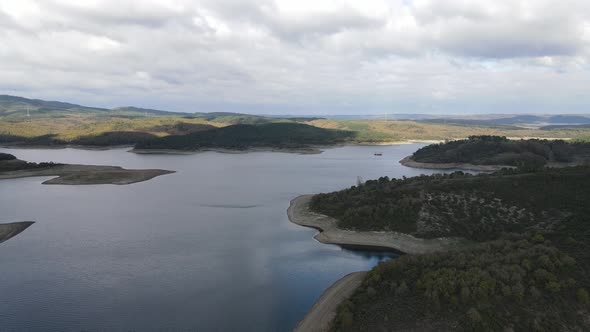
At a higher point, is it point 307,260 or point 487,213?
point 487,213

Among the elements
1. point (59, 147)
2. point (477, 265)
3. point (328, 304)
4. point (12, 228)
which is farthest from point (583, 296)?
point (59, 147)

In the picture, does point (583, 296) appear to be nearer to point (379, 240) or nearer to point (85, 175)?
point (379, 240)

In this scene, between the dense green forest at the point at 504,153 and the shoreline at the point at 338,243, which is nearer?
the shoreline at the point at 338,243

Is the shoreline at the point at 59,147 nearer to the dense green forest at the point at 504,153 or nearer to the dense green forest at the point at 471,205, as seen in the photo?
the dense green forest at the point at 504,153

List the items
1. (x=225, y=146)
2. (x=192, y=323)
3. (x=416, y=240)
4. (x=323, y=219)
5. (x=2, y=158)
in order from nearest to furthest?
(x=192, y=323) → (x=416, y=240) → (x=323, y=219) → (x=2, y=158) → (x=225, y=146)

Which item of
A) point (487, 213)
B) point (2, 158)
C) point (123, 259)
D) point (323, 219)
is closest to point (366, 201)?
point (323, 219)

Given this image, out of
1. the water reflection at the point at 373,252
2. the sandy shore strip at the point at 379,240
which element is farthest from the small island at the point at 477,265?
the water reflection at the point at 373,252

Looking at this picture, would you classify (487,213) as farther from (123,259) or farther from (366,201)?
(123,259)
